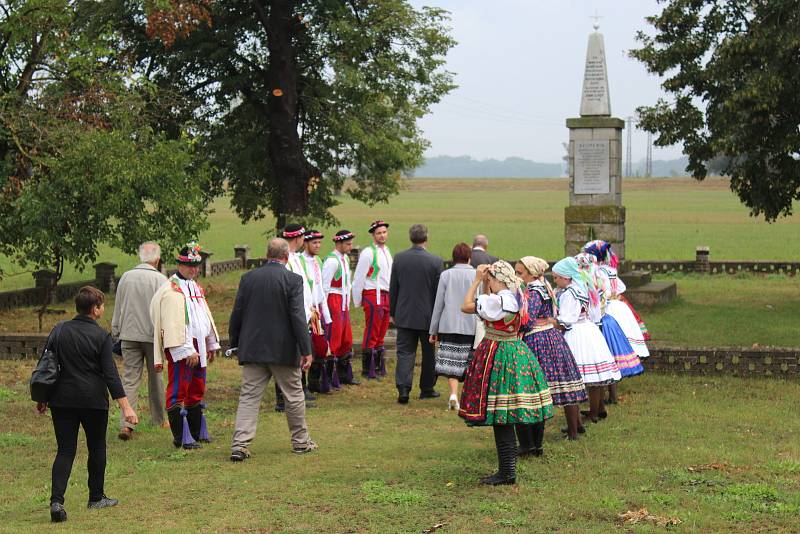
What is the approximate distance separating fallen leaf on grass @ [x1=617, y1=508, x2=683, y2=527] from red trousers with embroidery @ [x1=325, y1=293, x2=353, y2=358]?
257 inches

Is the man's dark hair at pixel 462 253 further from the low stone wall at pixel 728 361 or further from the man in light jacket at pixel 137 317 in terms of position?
the low stone wall at pixel 728 361

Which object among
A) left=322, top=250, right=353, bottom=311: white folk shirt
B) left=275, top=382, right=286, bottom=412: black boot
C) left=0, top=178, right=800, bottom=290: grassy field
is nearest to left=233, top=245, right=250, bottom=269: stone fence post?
left=0, top=178, right=800, bottom=290: grassy field

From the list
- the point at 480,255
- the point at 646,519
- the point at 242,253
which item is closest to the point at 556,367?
the point at 646,519

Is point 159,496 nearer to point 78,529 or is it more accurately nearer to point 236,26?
point 78,529

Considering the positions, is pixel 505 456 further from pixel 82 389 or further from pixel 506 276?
pixel 82 389

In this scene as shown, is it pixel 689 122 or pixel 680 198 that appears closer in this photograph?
pixel 689 122

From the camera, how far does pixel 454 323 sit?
12.7m

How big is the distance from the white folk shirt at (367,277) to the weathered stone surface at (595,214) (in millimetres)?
9448

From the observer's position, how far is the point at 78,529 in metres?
7.89

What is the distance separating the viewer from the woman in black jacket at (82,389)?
822 cm

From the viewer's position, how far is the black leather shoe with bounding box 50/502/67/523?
8.09 meters

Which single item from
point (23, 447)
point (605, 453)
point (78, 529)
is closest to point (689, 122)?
point (605, 453)

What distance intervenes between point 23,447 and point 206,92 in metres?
19.1

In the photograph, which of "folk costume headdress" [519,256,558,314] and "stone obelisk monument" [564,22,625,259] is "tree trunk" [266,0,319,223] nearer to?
"stone obelisk monument" [564,22,625,259]
